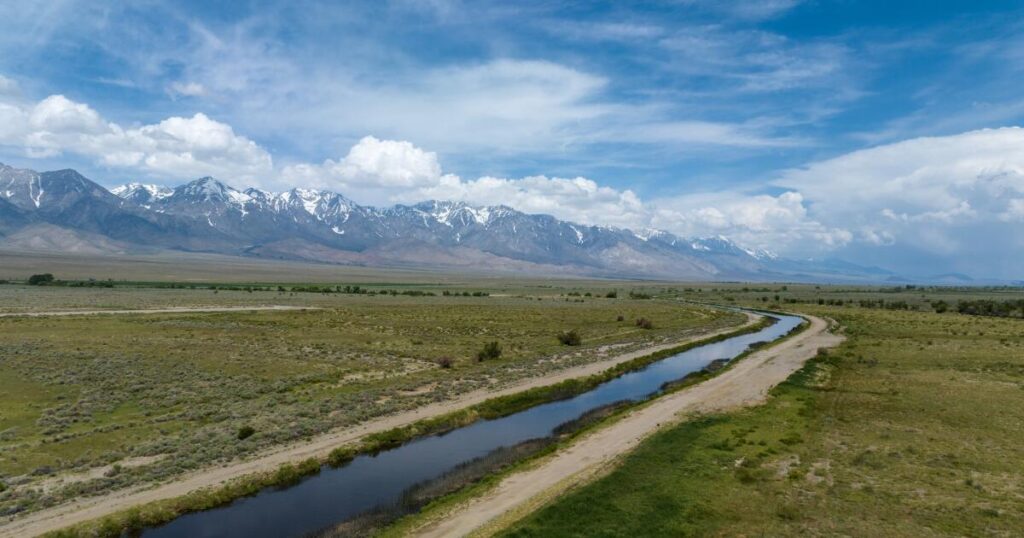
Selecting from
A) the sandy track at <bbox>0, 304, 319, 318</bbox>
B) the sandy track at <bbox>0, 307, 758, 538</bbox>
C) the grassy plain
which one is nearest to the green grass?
the sandy track at <bbox>0, 307, 758, 538</bbox>

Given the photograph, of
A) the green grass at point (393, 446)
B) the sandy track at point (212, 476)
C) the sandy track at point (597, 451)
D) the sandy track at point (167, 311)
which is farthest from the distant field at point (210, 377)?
the sandy track at point (597, 451)

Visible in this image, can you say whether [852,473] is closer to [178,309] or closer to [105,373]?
Answer: [105,373]

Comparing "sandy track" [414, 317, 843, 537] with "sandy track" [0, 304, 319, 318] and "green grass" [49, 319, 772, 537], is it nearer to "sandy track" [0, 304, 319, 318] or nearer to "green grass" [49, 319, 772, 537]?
"green grass" [49, 319, 772, 537]

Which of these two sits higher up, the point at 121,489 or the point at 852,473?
the point at 852,473

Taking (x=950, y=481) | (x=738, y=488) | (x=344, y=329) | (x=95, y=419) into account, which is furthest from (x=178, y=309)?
(x=950, y=481)

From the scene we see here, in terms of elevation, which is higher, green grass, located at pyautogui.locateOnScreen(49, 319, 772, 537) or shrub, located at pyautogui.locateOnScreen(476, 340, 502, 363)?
shrub, located at pyautogui.locateOnScreen(476, 340, 502, 363)

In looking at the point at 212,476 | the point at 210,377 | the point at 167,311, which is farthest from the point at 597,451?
the point at 167,311
